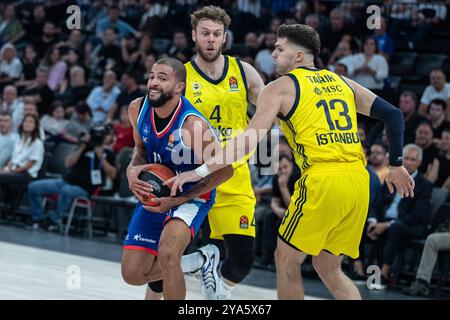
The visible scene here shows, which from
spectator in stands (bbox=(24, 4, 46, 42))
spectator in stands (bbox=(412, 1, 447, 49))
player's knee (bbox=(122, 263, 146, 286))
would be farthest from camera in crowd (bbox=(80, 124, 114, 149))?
player's knee (bbox=(122, 263, 146, 286))

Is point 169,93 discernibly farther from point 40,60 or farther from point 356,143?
point 40,60

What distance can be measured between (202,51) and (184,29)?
370 inches

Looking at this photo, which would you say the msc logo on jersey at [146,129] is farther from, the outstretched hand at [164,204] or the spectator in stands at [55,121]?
the spectator in stands at [55,121]

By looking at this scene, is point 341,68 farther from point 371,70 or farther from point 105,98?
point 105,98

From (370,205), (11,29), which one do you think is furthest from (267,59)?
(11,29)

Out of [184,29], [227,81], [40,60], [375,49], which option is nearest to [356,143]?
[227,81]

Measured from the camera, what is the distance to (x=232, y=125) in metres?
Result: 7.75

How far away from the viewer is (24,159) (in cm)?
1412

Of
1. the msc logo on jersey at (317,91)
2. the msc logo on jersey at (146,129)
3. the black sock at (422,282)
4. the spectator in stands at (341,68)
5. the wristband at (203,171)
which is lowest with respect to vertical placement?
the black sock at (422,282)

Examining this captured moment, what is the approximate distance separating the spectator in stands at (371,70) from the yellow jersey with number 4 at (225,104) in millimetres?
5833

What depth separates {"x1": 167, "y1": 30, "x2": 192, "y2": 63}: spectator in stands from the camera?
15.5 m

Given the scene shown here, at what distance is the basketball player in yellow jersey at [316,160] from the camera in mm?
6262

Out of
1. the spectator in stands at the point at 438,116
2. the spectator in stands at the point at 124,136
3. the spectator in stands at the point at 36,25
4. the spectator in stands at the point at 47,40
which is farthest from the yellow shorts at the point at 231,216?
the spectator in stands at the point at 36,25
